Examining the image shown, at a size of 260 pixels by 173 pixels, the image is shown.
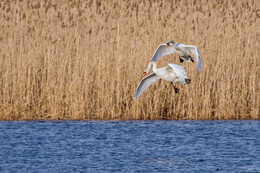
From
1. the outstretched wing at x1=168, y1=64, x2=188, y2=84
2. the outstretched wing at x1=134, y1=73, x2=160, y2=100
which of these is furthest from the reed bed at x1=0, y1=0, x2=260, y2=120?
the outstretched wing at x1=168, y1=64, x2=188, y2=84

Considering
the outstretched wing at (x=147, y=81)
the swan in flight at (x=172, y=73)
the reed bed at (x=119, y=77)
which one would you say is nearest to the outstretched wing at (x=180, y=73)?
the swan in flight at (x=172, y=73)

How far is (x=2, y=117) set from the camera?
10820mm

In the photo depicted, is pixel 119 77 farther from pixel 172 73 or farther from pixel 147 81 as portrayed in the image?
pixel 172 73

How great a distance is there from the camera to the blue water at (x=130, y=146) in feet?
26.6

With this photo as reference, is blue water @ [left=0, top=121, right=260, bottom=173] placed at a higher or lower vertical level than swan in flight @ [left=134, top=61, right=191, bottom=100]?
lower

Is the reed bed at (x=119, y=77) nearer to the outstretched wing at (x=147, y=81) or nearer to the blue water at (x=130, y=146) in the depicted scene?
the blue water at (x=130, y=146)

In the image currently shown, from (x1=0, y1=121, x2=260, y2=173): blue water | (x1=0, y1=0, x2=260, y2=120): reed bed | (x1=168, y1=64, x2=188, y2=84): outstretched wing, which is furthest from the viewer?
(x1=0, y1=0, x2=260, y2=120): reed bed

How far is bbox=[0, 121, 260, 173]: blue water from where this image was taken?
8.11 m

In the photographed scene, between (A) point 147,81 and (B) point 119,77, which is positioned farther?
(B) point 119,77

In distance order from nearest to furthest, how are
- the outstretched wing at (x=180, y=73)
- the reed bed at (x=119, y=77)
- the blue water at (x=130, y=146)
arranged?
the outstretched wing at (x=180, y=73) < the blue water at (x=130, y=146) < the reed bed at (x=119, y=77)

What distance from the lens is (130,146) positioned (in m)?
9.45

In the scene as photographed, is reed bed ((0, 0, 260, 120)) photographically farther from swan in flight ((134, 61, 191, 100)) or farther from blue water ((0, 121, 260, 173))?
swan in flight ((134, 61, 191, 100))

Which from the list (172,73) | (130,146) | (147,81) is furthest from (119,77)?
(172,73)

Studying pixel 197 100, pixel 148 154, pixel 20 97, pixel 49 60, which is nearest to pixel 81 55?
pixel 49 60
